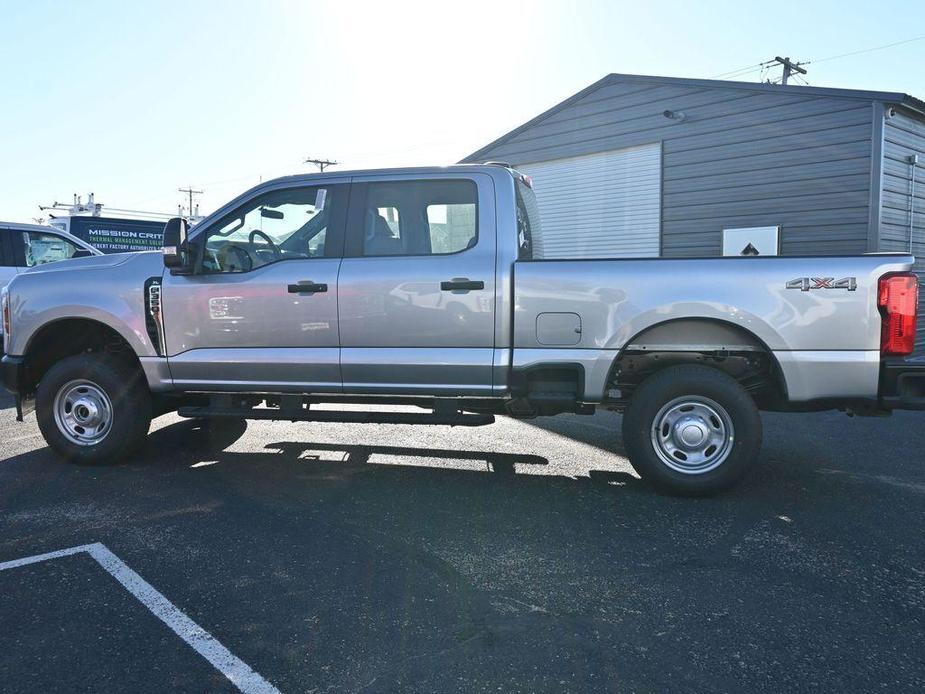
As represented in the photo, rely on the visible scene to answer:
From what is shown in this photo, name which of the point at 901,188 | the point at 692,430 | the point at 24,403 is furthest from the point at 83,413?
the point at 901,188

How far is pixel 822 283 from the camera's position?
160 inches


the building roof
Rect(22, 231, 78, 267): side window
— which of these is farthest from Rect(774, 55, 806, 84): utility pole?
Rect(22, 231, 78, 267): side window

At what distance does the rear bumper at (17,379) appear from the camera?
5215mm

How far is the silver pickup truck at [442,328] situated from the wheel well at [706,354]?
14mm

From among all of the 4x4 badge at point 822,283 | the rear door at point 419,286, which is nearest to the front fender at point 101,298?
the rear door at point 419,286

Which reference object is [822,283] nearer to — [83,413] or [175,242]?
[175,242]

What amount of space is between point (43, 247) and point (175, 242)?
8.70m

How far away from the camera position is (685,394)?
14.3 ft

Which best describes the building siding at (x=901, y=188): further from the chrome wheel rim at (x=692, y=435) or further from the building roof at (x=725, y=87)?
the chrome wheel rim at (x=692, y=435)

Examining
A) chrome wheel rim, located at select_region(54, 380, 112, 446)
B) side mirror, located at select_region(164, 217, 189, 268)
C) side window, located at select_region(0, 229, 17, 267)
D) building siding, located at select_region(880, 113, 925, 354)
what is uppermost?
building siding, located at select_region(880, 113, 925, 354)

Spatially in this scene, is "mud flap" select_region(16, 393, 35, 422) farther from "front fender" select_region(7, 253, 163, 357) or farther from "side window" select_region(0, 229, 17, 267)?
"side window" select_region(0, 229, 17, 267)

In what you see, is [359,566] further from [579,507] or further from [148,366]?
[148,366]

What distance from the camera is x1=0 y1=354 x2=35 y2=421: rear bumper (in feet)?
17.1

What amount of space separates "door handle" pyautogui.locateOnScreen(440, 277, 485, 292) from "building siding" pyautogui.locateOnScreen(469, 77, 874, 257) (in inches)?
324
